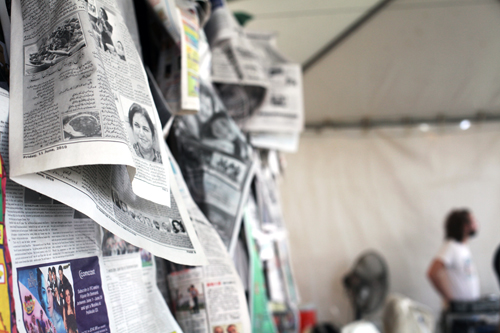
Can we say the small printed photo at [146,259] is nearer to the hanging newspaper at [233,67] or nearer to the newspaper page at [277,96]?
the hanging newspaper at [233,67]

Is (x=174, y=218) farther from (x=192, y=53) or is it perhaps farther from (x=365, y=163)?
(x=365, y=163)

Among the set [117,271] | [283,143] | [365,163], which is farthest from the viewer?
[365,163]

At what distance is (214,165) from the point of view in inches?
25.4

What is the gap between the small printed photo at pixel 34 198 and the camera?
328mm

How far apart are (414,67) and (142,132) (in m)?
2.24

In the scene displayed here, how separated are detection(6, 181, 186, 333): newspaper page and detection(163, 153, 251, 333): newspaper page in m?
0.08

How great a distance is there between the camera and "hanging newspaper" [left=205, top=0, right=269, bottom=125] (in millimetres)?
818

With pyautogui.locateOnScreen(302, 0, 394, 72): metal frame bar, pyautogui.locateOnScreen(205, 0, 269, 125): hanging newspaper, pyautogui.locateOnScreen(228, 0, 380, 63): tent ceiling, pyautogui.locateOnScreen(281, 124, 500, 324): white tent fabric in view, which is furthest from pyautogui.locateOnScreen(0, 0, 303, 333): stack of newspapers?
pyautogui.locateOnScreen(281, 124, 500, 324): white tent fabric

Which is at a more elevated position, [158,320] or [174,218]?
[174,218]

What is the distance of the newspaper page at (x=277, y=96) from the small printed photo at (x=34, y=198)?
28.0 inches

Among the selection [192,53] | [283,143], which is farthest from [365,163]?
[192,53]

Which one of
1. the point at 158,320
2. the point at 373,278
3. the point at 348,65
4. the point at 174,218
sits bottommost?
the point at 373,278

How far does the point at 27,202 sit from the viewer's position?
327 millimetres

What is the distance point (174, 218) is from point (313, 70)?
2123mm
